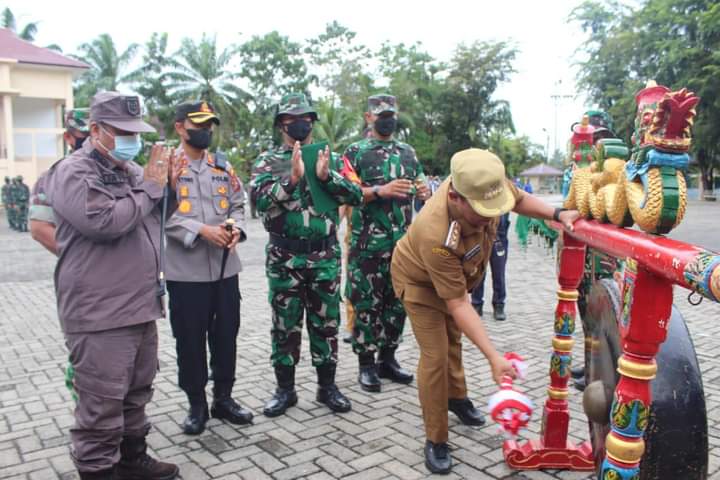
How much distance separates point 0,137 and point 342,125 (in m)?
15.0

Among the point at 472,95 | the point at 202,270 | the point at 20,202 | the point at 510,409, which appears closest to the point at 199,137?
the point at 202,270

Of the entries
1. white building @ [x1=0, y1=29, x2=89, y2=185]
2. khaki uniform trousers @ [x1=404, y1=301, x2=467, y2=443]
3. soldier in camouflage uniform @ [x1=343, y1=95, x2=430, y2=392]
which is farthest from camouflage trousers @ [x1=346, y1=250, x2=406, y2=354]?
white building @ [x1=0, y1=29, x2=89, y2=185]

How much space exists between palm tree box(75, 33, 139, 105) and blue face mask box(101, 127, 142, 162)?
37413 mm

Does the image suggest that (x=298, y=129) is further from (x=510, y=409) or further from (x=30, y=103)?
(x=30, y=103)

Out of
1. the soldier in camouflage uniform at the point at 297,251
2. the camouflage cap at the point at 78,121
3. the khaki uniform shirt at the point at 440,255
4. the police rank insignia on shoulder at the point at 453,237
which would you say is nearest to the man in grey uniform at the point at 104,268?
Result: the camouflage cap at the point at 78,121

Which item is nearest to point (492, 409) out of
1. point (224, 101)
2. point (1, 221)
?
point (1, 221)

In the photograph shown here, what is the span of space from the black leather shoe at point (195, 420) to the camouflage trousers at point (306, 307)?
0.56m

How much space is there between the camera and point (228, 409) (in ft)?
12.9

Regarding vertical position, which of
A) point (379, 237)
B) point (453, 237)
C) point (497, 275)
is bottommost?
point (497, 275)

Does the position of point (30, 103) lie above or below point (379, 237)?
above

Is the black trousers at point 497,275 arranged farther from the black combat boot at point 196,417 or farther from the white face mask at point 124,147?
the white face mask at point 124,147

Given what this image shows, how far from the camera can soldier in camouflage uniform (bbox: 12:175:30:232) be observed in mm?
18766

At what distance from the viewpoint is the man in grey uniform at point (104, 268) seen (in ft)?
9.21

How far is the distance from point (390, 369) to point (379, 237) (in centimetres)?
104
